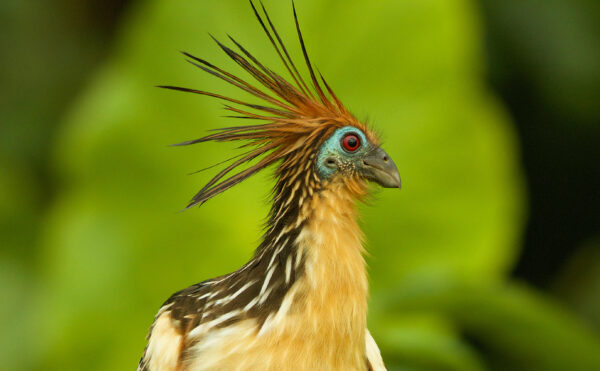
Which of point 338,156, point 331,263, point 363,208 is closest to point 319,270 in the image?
point 331,263

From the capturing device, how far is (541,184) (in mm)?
3633

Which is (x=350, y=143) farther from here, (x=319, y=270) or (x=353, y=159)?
(x=319, y=270)

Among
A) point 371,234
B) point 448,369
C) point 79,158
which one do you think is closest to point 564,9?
point 371,234

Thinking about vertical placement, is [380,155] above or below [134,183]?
below

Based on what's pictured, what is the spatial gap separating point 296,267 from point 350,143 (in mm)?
238

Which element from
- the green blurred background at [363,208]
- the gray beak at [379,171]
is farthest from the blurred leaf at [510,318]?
the gray beak at [379,171]

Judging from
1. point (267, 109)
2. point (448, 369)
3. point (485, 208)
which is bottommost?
point (448, 369)

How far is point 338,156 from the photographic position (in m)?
1.44

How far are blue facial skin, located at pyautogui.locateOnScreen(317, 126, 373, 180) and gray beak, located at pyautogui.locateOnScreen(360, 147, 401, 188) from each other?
1 cm

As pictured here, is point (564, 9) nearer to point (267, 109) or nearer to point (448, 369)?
point (448, 369)

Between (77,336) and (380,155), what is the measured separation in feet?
4.60

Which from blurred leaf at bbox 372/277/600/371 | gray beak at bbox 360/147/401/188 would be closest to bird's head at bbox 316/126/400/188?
gray beak at bbox 360/147/401/188

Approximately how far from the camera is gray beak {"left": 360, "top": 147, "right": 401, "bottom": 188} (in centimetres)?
148

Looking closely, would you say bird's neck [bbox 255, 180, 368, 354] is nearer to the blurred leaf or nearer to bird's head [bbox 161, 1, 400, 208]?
bird's head [bbox 161, 1, 400, 208]
